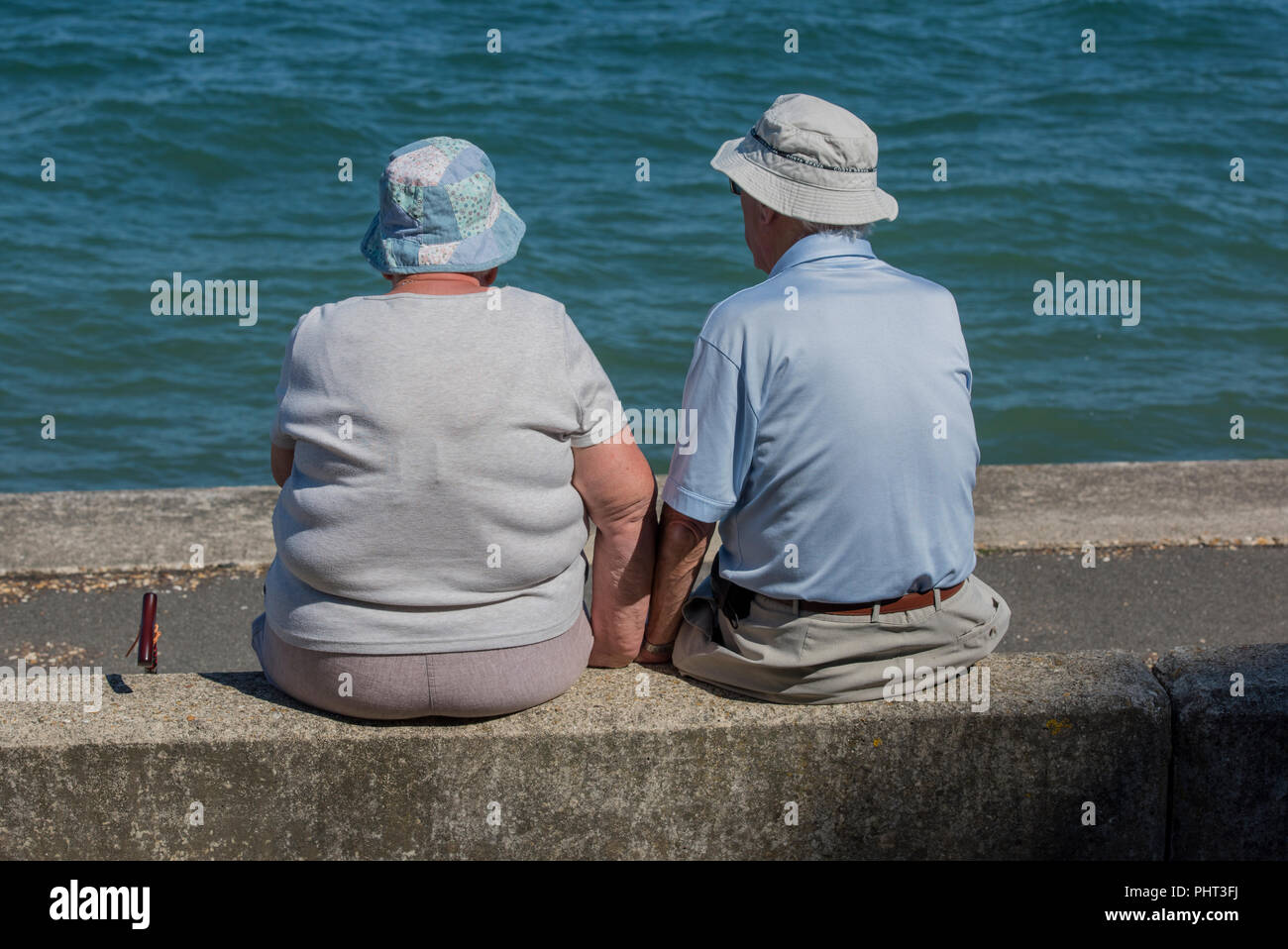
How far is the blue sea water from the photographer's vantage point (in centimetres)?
842

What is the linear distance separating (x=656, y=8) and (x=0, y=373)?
9.70 meters

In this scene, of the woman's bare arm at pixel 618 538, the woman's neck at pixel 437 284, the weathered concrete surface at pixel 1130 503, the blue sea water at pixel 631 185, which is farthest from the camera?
the blue sea water at pixel 631 185

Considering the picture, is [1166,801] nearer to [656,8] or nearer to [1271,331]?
[1271,331]

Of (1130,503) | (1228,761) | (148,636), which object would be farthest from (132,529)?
(1228,761)

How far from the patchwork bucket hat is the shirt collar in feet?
1.69

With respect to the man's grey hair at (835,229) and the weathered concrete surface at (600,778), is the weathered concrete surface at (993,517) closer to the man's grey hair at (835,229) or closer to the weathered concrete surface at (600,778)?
the weathered concrete surface at (600,778)

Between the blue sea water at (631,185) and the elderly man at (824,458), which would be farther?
the blue sea water at (631,185)

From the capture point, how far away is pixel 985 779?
2574mm

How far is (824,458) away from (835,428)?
0.06 meters

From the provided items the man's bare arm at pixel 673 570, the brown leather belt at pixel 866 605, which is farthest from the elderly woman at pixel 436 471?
the brown leather belt at pixel 866 605

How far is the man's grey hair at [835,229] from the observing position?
8.52 ft

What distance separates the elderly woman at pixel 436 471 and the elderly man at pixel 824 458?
227 mm

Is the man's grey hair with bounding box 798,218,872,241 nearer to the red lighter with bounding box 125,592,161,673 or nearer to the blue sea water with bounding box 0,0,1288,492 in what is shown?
the red lighter with bounding box 125,592,161,673
